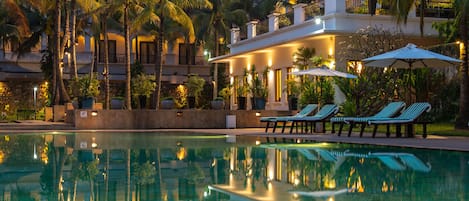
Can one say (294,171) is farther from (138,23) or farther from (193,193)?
(138,23)

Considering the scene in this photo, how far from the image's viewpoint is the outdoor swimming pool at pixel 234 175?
6.64m

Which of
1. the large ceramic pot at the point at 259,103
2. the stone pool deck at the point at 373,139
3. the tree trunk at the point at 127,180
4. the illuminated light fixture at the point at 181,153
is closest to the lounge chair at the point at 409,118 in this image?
the stone pool deck at the point at 373,139

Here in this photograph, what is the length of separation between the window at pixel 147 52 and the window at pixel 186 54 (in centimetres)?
228

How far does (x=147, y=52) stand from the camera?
5509 cm

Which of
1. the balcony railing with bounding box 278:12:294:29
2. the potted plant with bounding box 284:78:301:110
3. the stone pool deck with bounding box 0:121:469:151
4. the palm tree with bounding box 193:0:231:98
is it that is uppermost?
the palm tree with bounding box 193:0:231:98

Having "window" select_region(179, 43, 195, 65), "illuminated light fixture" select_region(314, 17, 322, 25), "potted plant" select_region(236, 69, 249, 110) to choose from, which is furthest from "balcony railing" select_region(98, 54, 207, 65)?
"illuminated light fixture" select_region(314, 17, 322, 25)

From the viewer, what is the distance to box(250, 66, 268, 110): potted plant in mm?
30797

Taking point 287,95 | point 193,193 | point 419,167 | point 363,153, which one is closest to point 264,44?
point 287,95

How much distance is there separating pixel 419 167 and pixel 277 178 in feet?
8.38

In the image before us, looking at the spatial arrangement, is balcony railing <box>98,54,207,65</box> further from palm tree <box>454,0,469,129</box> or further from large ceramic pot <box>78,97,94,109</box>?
palm tree <box>454,0,469,129</box>

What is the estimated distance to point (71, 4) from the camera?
31.8 metres

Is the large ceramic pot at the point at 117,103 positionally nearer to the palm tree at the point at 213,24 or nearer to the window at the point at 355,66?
the palm tree at the point at 213,24

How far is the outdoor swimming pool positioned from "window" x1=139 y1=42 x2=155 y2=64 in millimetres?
42074

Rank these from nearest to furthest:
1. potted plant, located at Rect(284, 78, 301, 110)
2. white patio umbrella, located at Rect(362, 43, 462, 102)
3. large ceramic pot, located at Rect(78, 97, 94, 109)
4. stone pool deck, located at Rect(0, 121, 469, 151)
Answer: stone pool deck, located at Rect(0, 121, 469, 151), white patio umbrella, located at Rect(362, 43, 462, 102), potted plant, located at Rect(284, 78, 301, 110), large ceramic pot, located at Rect(78, 97, 94, 109)
